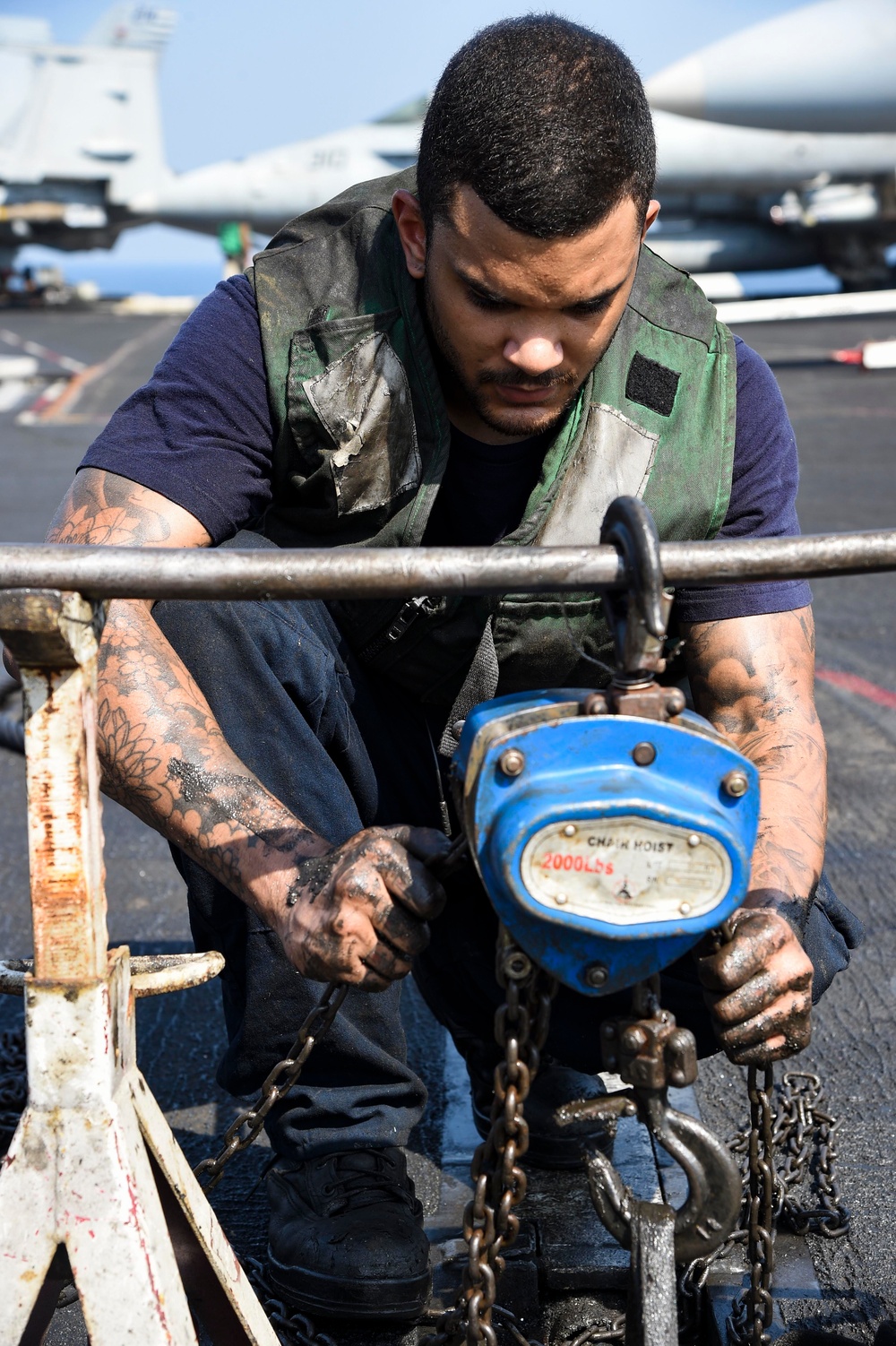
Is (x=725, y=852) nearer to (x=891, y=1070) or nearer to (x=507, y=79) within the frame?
(x=507, y=79)

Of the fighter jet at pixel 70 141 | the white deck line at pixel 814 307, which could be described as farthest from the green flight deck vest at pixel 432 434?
the fighter jet at pixel 70 141

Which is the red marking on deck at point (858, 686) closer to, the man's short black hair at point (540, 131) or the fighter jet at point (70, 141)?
the man's short black hair at point (540, 131)

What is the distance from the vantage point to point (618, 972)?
4.15 feet

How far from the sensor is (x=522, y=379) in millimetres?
1907

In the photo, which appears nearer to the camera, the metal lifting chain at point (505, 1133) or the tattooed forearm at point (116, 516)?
the metal lifting chain at point (505, 1133)

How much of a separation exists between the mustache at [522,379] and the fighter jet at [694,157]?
57.9 feet

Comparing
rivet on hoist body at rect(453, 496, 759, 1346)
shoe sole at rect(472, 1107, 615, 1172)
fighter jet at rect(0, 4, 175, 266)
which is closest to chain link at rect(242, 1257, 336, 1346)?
shoe sole at rect(472, 1107, 615, 1172)

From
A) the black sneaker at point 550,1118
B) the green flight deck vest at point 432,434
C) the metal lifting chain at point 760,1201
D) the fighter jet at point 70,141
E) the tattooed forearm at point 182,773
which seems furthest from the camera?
the fighter jet at point 70,141

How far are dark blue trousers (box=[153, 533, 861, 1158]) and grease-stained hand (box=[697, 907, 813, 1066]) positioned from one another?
47cm

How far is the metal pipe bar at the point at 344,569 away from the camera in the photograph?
122 cm

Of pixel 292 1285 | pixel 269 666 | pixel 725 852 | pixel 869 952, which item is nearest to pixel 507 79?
pixel 269 666

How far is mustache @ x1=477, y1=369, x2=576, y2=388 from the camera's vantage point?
1902 millimetres

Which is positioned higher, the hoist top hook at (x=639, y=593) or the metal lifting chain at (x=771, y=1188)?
the hoist top hook at (x=639, y=593)

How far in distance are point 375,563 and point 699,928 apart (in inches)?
17.6
